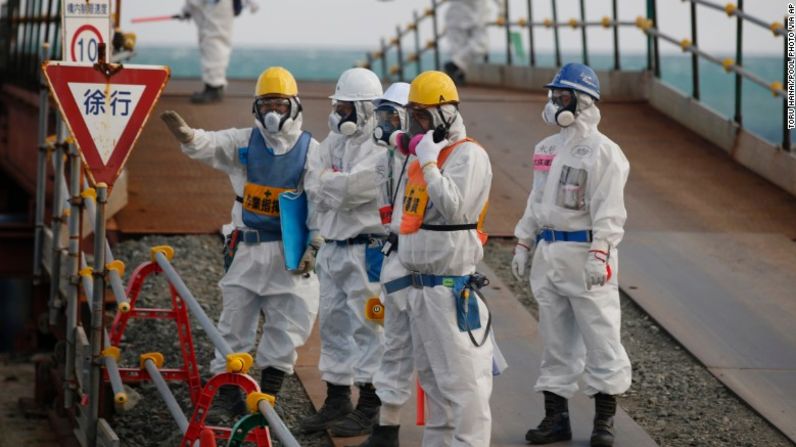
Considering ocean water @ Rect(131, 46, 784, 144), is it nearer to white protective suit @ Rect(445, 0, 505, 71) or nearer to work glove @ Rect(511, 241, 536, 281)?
white protective suit @ Rect(445, 0, 505, 71)

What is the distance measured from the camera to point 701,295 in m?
11.7

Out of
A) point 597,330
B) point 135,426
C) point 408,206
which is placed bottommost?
point 135,426

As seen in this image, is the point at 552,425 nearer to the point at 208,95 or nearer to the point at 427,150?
the point at 427,150

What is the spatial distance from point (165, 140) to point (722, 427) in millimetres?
8214

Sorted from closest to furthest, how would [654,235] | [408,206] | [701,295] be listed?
[408,206]
[701,295]
[654,235]

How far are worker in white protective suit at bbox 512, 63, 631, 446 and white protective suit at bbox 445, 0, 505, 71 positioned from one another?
502 inches

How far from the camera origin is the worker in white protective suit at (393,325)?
27.8ft

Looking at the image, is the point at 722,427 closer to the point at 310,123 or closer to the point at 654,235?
the point at 654,235

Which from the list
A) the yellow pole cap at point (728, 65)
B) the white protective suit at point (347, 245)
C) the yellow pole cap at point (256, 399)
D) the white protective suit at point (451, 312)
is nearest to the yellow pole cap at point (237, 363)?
the yellow pole cap at point (256, 399)

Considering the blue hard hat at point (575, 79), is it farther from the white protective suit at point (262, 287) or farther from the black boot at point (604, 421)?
the black boot at point (604, 421)

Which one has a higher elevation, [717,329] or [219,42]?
[219,42]

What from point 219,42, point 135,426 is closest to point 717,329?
point 135,426

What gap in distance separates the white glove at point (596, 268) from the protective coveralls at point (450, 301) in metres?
0.79

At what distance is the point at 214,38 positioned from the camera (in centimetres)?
1842
